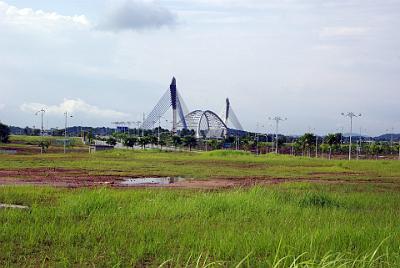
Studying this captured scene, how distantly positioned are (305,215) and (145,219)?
12.7ft

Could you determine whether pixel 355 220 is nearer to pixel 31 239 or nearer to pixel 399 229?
pixel 399 229

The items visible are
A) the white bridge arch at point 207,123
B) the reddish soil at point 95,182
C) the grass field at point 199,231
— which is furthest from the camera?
the white bridge arch at point 207,123

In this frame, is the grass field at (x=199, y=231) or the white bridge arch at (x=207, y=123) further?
the white bridge arch at (x=207, y=123)

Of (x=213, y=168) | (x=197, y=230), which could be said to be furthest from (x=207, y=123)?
(x=197, y=230)

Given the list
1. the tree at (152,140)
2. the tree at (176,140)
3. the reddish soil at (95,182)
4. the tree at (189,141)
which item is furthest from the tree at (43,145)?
the reddish soil at (95,182)

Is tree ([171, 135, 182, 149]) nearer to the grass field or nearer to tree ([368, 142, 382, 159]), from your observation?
tree ([368, 142, 382, 159])

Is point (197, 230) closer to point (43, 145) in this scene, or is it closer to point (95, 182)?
point (95, 182)

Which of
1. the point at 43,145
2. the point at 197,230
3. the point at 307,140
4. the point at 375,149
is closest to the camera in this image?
the point at 197,230

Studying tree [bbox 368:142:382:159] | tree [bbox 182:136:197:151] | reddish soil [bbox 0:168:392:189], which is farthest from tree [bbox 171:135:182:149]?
reddish soil [bbox 0:168:392:189]

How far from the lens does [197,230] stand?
10.0 m

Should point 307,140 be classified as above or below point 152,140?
above

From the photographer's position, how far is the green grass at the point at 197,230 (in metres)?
7.70

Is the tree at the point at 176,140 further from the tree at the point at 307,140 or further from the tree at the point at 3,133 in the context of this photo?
Answer: the tree at the point at 3,133

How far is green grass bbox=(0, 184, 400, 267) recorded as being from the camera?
7703mm
